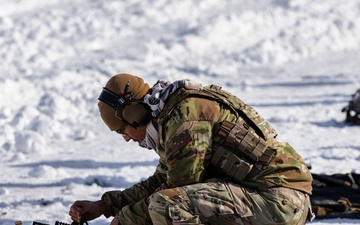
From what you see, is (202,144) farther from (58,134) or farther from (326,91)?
→ (326,91)

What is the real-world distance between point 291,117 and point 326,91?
2.64 m

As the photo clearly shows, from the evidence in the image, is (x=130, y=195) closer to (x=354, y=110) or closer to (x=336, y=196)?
(x=336, y=196)

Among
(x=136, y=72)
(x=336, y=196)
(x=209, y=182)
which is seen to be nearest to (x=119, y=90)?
(x=209, y=182)

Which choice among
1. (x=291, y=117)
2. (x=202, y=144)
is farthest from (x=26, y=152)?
(x=202, y=144)

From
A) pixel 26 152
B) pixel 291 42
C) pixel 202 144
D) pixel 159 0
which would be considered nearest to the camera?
pixel 202 144

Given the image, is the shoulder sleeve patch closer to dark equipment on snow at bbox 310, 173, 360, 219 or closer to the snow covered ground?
the snow covered ground

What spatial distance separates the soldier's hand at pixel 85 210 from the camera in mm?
4457

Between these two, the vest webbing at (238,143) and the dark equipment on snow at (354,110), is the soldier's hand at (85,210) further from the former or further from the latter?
the dark equipment on snow at (354,110)

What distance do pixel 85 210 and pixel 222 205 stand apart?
877mm

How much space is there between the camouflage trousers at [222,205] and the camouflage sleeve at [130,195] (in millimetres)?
618

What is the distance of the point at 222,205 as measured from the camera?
3.94m

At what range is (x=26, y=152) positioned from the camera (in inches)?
343

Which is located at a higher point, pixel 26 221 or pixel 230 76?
pixel 230 76

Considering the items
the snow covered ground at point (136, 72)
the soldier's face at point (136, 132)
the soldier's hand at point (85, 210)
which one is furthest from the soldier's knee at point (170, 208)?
the snow covered ground at point (136, 72)
